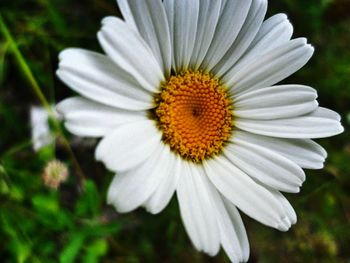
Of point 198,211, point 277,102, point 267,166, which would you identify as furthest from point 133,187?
point 277,102

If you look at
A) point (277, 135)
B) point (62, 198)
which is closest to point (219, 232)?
point (277, 135)

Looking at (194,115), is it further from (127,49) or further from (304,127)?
(127,49)

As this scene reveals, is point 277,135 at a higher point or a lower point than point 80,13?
lower

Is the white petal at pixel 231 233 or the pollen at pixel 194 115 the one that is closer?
the white petal at pixel 231 233

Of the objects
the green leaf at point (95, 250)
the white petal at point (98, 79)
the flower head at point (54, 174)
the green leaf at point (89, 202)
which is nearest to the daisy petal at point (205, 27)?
the white petal at point (98, 79)

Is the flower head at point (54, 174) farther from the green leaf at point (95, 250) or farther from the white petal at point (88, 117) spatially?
the white petal at point (88, 117)

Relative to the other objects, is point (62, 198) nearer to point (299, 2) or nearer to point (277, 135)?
point (277, 135)
